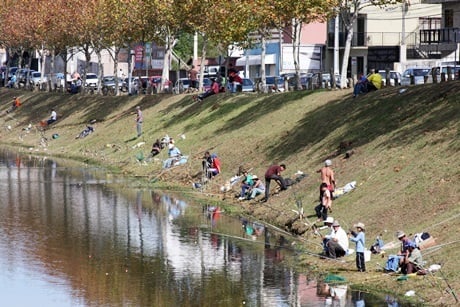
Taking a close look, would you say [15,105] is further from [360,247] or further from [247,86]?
[360,247]

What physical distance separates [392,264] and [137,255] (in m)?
9.42

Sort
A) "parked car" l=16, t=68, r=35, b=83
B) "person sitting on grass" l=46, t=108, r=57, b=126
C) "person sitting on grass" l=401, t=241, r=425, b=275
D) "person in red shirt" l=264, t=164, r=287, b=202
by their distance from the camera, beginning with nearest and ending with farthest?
"person sitting on grass" l=401, t=241, r=425, b=275 → "person in red shirt" l=264, t=164, r=287, b=202 → "person sitting on grass" l=46, t=108, r=57, b=126 → "parked car" l=16, t=68, r=35, b=83

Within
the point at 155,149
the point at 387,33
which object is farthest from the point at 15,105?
the point at 155,149

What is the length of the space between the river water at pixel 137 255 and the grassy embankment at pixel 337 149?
165cm

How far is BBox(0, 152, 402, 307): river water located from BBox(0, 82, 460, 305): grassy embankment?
1651 millimetres

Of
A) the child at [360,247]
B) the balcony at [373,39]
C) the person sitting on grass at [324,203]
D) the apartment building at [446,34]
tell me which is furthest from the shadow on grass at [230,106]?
the balcony at [373,39]

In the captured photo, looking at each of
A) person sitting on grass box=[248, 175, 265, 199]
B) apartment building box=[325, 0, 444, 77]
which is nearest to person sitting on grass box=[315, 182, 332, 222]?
person sitting on grass box=[248, 175, 265, 199]

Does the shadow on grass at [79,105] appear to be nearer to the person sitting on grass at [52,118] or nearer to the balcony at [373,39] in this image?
the person sitting on grass at [52,118]

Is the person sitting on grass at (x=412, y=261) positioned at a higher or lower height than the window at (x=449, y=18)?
lower

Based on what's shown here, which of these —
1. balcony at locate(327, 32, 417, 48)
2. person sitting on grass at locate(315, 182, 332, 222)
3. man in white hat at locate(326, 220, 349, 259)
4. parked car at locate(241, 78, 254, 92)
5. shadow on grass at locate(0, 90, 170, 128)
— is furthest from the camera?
balcony at locate(327, 32, 417, 48)

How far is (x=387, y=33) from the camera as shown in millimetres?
102625

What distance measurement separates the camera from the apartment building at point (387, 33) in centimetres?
9875

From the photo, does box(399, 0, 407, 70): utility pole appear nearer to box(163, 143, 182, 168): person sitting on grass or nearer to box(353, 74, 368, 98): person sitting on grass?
box(163, 143, 182, 168): person sitting on grass

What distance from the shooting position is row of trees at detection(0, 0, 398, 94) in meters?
66.9
